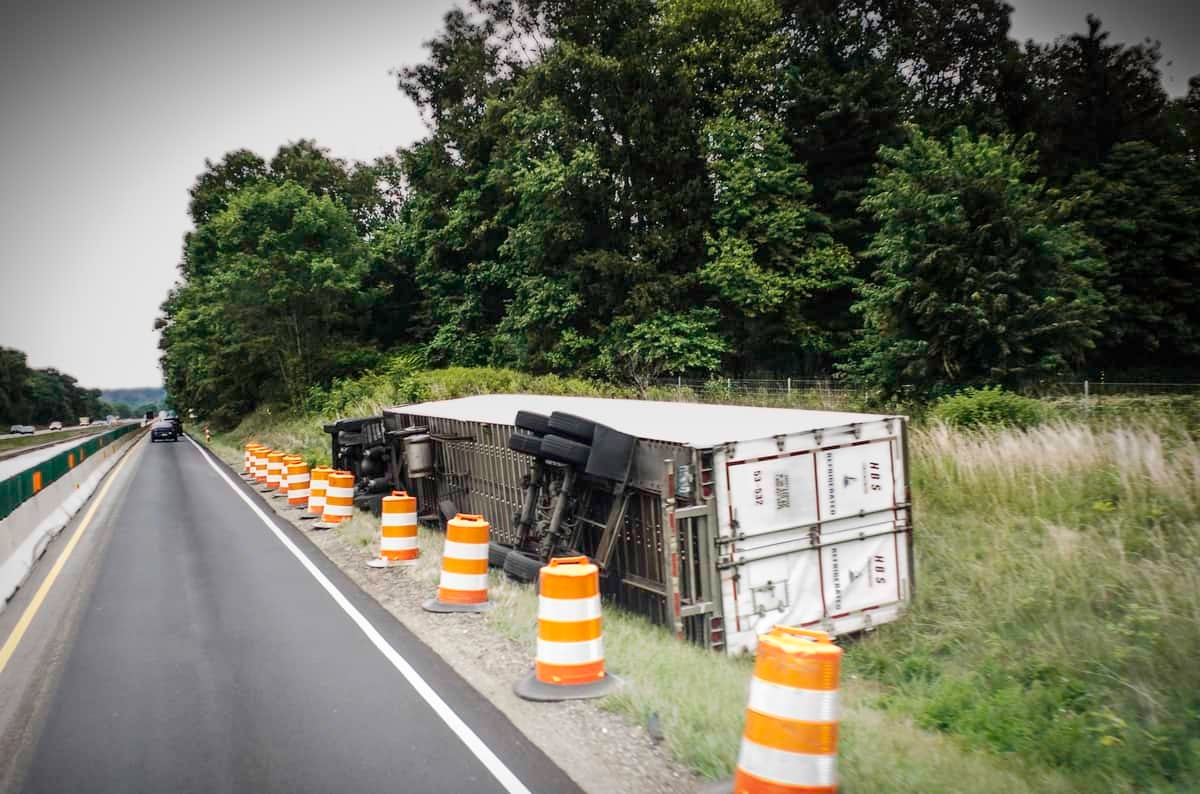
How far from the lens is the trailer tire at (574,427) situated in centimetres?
945

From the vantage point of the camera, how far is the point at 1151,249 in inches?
1409

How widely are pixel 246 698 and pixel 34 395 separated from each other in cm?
16072

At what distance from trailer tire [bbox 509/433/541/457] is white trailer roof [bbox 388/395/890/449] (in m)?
1.01

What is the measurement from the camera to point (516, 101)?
40250mm

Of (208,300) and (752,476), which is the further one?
(208,300)

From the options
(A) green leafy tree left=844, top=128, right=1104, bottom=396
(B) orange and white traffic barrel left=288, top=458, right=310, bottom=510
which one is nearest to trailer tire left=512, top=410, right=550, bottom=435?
(B) orange and white traffic barrel left=288, top=458, right=310, bottom=510

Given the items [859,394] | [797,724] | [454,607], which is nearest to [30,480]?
[454,607]

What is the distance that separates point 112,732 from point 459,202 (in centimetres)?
3855

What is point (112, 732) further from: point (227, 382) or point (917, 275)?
point (227, 382)

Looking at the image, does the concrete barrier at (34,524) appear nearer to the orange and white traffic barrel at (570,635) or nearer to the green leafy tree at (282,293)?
the orange and white traffic barrel at (570,635)

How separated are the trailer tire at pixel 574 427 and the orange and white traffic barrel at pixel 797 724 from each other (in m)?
5.05

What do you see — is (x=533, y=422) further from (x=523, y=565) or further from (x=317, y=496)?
(x=317, y=496)

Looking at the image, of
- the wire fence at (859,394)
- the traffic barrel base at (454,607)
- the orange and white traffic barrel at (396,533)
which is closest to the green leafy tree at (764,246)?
the wire fence at (859,394)

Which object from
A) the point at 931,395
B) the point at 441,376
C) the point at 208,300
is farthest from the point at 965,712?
the point at 208,300
